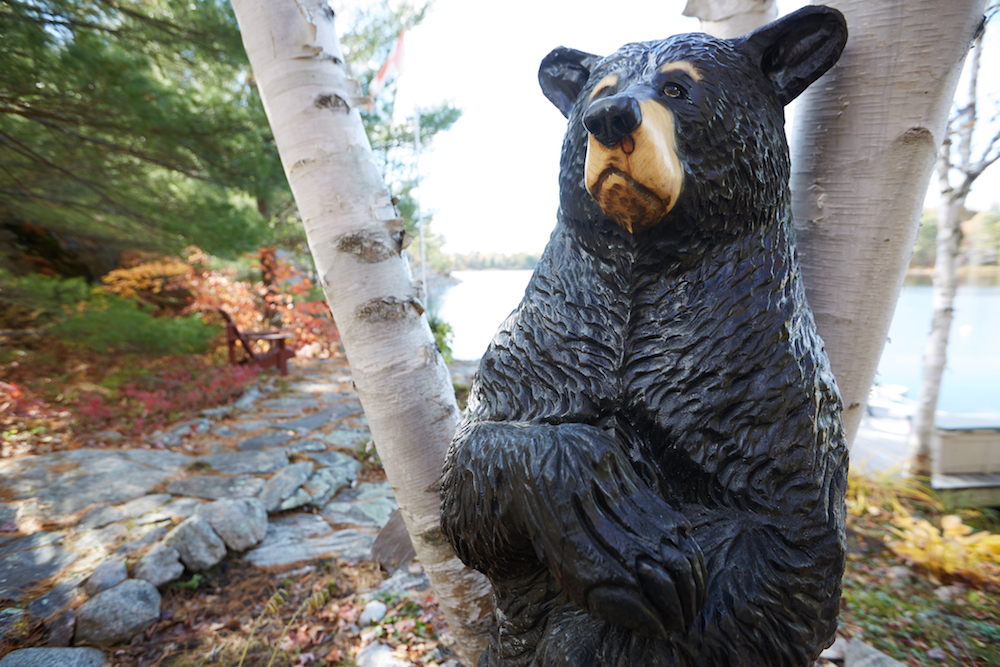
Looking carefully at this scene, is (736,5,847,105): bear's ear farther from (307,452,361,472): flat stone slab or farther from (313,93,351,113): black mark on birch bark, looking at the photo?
(307,452,361,472): flat stone slab

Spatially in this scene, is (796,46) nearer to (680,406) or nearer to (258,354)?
(680,406)

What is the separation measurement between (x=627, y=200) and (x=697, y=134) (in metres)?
0.20

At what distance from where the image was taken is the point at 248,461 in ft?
14.6

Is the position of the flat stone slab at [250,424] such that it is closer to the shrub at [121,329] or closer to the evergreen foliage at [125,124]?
the shrub at [121,329]

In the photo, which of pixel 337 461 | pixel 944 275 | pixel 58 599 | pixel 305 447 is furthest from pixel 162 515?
pixel 944 275

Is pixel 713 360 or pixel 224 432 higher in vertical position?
pixel 713 360

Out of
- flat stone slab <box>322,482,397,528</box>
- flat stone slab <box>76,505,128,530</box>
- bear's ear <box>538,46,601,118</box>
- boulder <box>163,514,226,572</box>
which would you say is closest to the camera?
bear's ear <box>538,46,601,118</box>

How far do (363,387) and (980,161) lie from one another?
521cm

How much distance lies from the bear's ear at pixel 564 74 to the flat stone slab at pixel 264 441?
4739mm

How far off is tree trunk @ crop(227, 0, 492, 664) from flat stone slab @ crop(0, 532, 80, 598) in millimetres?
2552

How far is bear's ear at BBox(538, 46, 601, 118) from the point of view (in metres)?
1.12

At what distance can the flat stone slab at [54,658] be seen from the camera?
2002mm

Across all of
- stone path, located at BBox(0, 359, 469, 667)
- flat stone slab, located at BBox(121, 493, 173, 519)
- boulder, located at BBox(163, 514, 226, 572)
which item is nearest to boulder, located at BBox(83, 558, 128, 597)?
stone path, located at BBox(0, 359, 469, 667)

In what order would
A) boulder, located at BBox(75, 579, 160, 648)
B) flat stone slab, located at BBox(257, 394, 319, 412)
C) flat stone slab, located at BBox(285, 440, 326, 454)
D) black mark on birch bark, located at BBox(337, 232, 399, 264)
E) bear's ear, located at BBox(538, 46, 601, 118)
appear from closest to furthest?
bear's ear, located at BBox(538, 46, 601, 118), black mark on birch bark, located at BBox(337, 232, 399, 264), boulder, located at BBox(75, 579, 160, 648), flat stone slab, located at BBox(285, 440, 326, 454), flat stone slab, located at BBox(257, 394, 319, 412)
